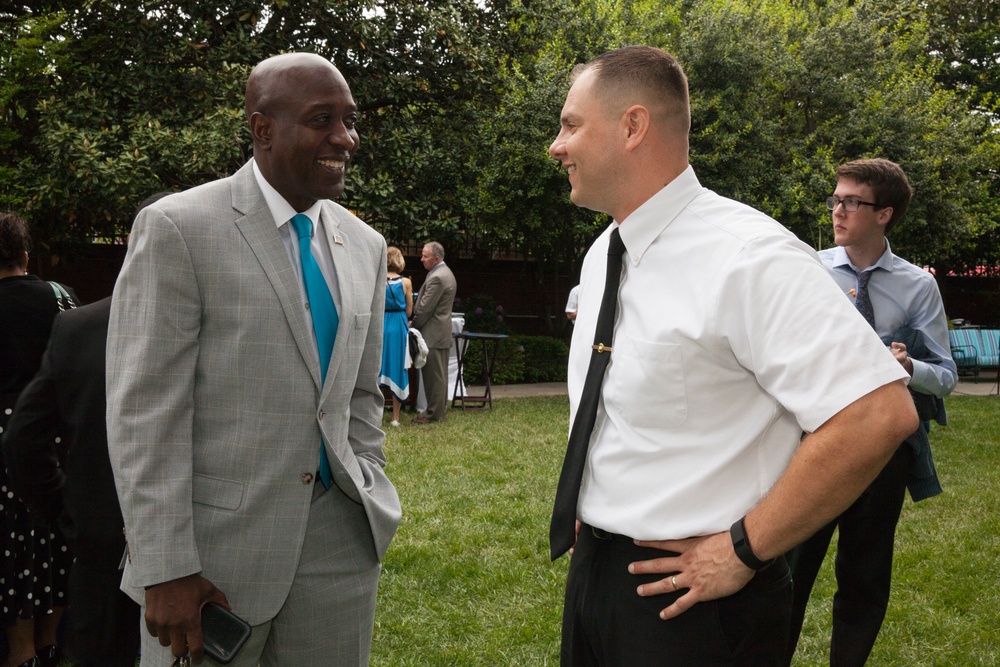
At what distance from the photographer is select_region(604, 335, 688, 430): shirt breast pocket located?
5.94 ft

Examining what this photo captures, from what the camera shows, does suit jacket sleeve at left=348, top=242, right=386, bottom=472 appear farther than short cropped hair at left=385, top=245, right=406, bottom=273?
No

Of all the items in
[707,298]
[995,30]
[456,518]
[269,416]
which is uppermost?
[995,30]

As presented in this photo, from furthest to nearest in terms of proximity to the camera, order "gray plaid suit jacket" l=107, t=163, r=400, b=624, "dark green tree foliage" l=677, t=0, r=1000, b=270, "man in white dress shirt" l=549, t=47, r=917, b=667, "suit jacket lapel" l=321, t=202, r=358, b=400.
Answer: "dark green tree foliage" l=677, t=0, r=1000, b=270, "suit jacket lapel" l=321, t=202, r=358, b=400, "gray plaid suit jacket" l=107, t=163, r=400, b=624, "man in white dress shirt" l=549, t=47, r=917, b=667

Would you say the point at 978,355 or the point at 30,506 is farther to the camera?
the point at 978,355

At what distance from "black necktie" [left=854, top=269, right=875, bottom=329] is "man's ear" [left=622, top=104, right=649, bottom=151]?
91.2 inches

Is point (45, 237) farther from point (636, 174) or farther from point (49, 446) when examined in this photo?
point (636, 174)

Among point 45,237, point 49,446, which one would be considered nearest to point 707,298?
point 49,446

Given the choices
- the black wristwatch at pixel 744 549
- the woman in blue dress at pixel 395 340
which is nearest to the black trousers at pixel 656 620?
the black wristwatch at pixel 744 549

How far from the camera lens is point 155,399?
1.92 metres

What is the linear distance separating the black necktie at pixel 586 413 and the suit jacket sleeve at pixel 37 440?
1949mm

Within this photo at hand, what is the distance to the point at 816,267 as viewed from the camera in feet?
5.56

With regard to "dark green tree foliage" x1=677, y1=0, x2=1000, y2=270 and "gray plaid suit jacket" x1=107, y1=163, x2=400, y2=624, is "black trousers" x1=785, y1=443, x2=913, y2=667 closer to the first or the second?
"gray plaid suit jacket" x1=107, y1=163, x2=400, y2=624

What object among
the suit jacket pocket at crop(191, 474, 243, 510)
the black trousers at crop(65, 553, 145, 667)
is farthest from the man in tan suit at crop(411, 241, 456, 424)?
the suit jacket pocket at crop(191, 474, 243, 510)

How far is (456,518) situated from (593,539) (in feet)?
15.3
